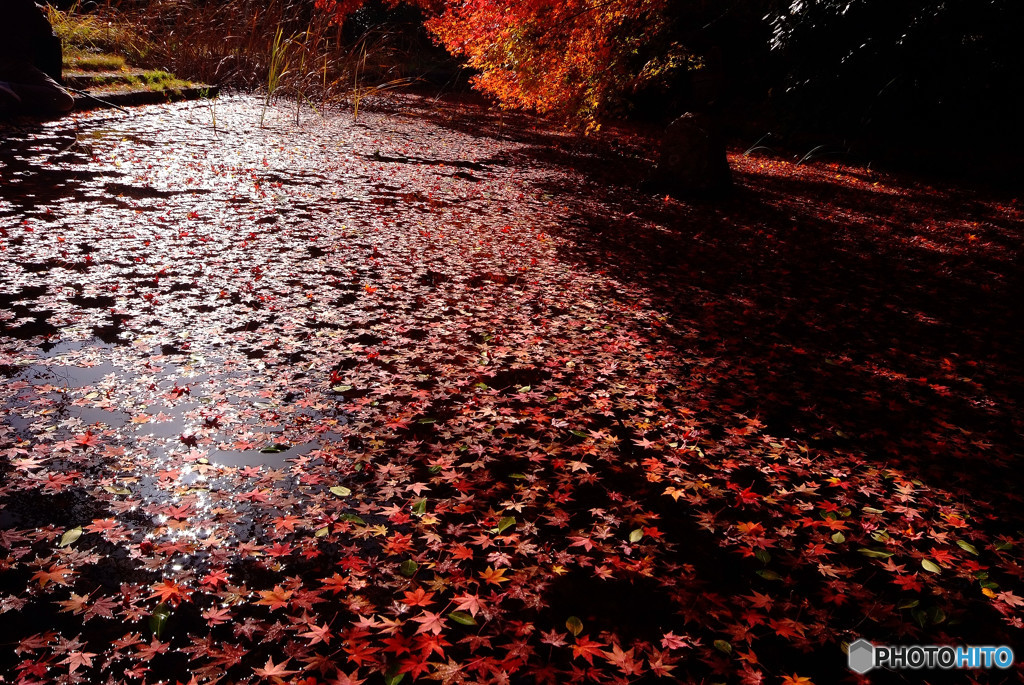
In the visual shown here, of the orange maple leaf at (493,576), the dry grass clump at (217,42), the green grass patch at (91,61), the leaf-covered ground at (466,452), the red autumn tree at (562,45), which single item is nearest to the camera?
the leaf-covered ground at (466,452)

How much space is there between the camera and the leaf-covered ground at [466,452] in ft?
6.64

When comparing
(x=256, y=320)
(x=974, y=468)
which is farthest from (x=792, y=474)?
(x=256, y=320)

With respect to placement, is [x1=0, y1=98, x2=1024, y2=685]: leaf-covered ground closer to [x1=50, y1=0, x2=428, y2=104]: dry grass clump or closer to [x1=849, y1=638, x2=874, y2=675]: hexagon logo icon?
[x1=849, y1=638, x2=874, y2=675]: hexagon logo icon

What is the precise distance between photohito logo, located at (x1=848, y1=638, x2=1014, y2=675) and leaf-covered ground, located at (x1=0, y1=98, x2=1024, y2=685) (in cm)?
5

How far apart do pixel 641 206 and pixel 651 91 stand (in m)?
9.66

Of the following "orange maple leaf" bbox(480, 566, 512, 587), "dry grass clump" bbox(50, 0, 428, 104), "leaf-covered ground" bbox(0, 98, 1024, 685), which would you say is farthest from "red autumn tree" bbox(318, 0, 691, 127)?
"orange maple leaf" bbox(480, 566, 512, 587)

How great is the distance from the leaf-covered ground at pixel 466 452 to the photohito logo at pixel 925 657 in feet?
0.15

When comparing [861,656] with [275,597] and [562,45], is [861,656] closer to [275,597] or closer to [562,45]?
[275,597]

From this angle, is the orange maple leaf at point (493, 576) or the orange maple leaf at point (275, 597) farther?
the orange maple leaf at point (493, 576)

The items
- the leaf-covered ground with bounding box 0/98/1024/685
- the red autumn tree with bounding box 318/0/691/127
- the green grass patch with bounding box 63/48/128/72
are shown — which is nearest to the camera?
the leaf-covered ground with bounding box 0/98/1024/685

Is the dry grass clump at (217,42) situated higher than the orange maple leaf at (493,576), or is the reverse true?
the dry grass clump at (217,42)

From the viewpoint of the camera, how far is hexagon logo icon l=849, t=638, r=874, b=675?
2096 millimetres

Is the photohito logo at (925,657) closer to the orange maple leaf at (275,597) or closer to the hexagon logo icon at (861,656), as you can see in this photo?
the hexagon logo icon at (861,656)

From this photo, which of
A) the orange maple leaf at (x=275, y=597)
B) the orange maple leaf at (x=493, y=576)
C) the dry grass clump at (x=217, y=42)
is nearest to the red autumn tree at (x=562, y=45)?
the dry grass clump at (x=217, y=42)
